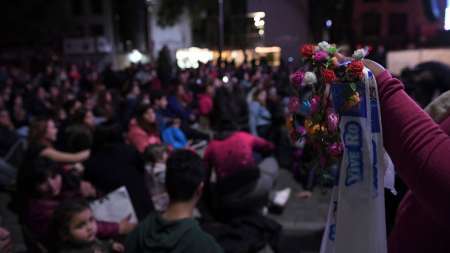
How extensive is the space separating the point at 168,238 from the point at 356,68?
1.16 meters

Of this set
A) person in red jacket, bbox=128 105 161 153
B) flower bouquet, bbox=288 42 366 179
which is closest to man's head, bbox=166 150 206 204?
flower bouquet, bbox=288 42 366 179

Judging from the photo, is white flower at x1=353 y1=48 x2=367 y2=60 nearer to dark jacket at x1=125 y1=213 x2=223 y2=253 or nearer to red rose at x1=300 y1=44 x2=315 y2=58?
red rose at x1=300 y1=44 x2=315 y2=58

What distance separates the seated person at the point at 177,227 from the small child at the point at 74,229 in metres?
0.67

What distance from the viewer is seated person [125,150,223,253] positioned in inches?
81.7

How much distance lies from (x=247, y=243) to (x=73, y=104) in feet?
17.9

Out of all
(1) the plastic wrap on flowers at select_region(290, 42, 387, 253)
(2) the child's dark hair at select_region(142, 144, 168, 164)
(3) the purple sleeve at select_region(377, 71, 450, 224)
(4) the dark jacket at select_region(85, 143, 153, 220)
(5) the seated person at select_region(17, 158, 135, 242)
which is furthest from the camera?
(2) the child's dark hair at select_region(142, 144, 168, 164)

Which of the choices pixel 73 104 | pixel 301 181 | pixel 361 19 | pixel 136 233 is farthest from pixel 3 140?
pixel 361 19

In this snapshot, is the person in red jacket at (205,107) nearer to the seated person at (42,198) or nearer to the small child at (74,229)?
the seated person at (42,198)

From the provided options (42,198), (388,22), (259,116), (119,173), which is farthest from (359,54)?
(388,22)

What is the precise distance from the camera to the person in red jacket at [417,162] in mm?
1072

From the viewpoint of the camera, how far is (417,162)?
3.59 feet

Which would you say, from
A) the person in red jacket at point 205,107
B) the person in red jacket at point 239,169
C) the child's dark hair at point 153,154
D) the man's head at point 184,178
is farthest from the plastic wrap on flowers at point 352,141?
the person in red jacket at point 205,107

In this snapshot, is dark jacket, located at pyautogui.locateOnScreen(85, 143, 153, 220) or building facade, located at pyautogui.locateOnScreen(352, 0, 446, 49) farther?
building facade, located at pyautogui.locateOnScreen(352, 0, 446, 49)

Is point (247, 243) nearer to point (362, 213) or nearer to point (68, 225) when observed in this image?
point (68, 225)
